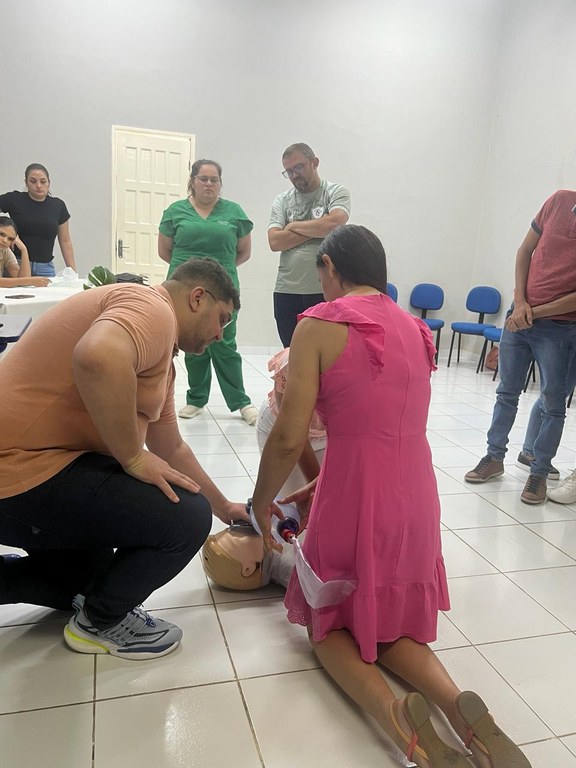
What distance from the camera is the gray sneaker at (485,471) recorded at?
2.86 meters

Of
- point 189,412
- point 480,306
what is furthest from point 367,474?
point 480,306

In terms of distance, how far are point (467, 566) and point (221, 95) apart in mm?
5261

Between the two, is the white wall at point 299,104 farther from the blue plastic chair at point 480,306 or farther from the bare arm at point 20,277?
the bare arm at point 20,277

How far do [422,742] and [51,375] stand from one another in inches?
41.7

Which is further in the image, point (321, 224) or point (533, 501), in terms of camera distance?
point (321, 224)

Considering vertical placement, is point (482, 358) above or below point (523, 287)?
below

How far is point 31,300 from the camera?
266 cm

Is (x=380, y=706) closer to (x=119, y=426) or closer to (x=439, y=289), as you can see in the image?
(x=119, y=426)

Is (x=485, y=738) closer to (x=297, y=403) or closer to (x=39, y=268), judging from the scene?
(x=297, y=403)

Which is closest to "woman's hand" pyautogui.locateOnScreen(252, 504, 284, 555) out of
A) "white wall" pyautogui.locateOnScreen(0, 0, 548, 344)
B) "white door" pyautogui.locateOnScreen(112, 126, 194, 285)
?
"white wall" pyautogui.locateOnScreen(0, 0, 548, 344)

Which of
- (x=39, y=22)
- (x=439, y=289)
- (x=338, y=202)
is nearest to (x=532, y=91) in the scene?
(x=439, y=289)

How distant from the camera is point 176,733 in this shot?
1.22 m

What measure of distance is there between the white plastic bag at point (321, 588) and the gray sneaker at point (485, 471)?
1.67 m

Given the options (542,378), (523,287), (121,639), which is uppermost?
(523,287)
